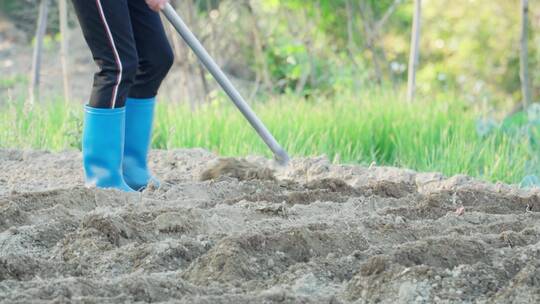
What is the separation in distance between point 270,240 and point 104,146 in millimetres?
1248

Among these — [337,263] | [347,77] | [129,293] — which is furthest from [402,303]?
[347,77]

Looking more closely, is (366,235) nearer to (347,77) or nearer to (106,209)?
(106,209)

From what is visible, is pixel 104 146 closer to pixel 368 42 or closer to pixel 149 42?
pixel 149 42

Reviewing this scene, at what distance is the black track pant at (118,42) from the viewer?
410 cm

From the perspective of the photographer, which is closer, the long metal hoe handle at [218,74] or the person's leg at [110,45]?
the person's leg at [110,45]

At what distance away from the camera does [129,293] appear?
2.71m

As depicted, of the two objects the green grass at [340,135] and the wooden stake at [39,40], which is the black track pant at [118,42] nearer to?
the green grass at [340,135]

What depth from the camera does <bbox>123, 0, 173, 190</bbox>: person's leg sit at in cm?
440

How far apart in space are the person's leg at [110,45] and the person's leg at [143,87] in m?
0.20

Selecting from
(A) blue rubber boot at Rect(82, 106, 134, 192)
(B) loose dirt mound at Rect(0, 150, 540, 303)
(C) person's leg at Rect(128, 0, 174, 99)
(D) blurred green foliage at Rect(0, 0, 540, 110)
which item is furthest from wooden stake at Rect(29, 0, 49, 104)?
(A) blue rubber boot at Rect(82, 106, 134, 192)

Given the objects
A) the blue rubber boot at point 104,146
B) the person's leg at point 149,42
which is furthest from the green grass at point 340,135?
the blue rubber boot at point 104,146

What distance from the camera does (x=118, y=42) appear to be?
4.12 metres

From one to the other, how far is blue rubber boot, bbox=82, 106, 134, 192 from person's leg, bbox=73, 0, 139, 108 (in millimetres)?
43

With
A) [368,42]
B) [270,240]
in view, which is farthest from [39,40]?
[270,240]
